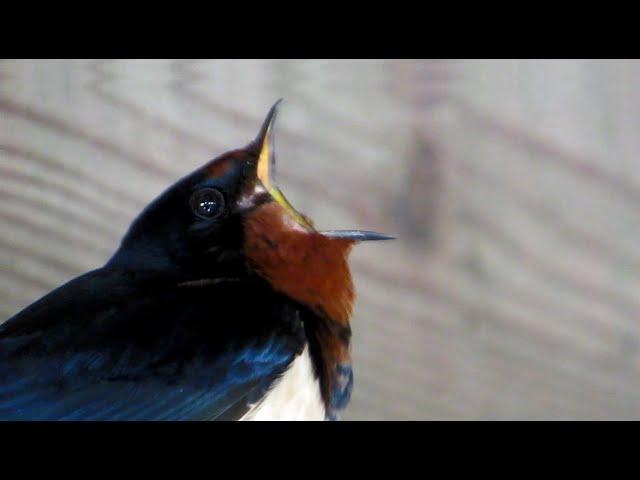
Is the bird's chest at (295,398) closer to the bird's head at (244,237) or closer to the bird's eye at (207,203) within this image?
the bird's head at (244,237)

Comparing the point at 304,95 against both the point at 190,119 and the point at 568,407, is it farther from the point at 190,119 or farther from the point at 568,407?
the point at 568,407

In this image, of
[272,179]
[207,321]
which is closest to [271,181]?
[272,179]

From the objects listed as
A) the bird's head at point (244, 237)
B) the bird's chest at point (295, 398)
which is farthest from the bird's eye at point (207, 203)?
the bird's chest at point (295, 398)

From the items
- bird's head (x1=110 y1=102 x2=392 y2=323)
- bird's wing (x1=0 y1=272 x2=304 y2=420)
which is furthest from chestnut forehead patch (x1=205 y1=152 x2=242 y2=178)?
bird's wing (x1=0 y1=272 x2=304 y2=420)

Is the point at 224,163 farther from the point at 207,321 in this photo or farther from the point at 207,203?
the point at 207,321
